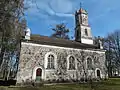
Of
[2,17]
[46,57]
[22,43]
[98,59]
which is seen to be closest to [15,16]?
[2,17]

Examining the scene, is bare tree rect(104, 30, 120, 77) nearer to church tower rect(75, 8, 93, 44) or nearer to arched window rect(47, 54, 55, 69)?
church tower rect(75, 8, 93, 44)

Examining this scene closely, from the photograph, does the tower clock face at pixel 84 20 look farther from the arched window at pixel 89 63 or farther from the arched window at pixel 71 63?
the arched window at pixel 71 63

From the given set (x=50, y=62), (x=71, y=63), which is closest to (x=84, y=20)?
(x=71, y=63)

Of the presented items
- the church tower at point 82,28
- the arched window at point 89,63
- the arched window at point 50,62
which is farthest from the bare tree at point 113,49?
the arched window at point 50,62

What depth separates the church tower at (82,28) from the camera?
97.4 ft

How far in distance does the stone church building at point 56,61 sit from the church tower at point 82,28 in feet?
14.2

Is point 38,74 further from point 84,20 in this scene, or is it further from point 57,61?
point 84,20

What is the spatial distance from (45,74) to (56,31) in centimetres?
2923

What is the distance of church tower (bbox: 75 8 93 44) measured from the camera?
29686 millimetres

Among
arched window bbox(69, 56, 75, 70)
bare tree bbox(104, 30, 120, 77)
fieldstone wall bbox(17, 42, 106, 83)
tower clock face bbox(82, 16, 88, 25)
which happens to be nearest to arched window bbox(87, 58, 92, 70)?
fieldstone wall bbox(17, 42, 106, 83)

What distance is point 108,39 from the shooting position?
44.1 metres

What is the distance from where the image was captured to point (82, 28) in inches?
1180

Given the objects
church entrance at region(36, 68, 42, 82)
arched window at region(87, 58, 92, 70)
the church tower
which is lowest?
church entrance at region(36, 68, 42, 82)

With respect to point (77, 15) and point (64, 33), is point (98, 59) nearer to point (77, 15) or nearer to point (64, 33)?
point (77, 15)
